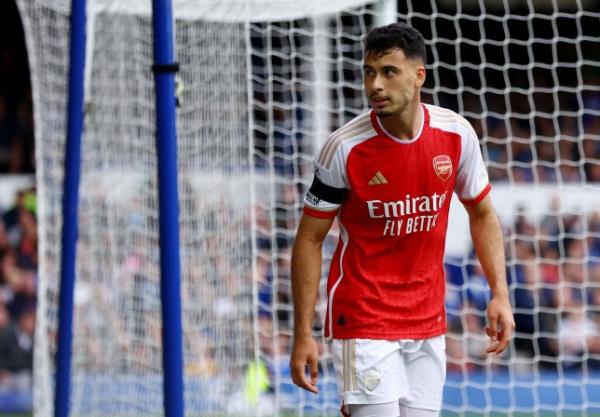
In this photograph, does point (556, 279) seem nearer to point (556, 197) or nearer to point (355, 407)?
point (556, 197)

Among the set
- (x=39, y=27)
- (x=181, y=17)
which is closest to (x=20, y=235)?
(x=39, y=27)

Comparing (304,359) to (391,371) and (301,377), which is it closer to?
(301,377)

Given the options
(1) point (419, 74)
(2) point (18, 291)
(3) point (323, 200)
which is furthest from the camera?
(2) point (18, 291)

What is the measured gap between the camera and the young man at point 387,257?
4078 millimetres

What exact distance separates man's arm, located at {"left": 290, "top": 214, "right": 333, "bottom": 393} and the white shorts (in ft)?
0.42

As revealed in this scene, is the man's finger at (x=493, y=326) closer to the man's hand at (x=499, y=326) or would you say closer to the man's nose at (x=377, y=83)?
the man's hand at (x=499, y=326)

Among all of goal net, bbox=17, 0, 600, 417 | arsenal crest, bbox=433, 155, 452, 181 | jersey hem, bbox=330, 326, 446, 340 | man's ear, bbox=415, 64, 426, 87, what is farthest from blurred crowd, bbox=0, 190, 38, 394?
man's ear, bbox=415, 64, 426, 87

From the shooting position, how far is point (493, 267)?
4.30 m

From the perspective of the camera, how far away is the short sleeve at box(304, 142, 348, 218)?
4129 millimetres

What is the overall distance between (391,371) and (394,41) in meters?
1.13

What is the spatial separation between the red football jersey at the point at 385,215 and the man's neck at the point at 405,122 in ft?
0.06

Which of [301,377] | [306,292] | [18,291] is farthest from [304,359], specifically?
[18,291]

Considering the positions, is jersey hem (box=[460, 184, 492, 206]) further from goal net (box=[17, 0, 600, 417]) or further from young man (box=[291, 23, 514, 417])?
goal net (box=[17, 0, 600, 417])

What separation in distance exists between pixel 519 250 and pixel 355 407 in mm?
6259
